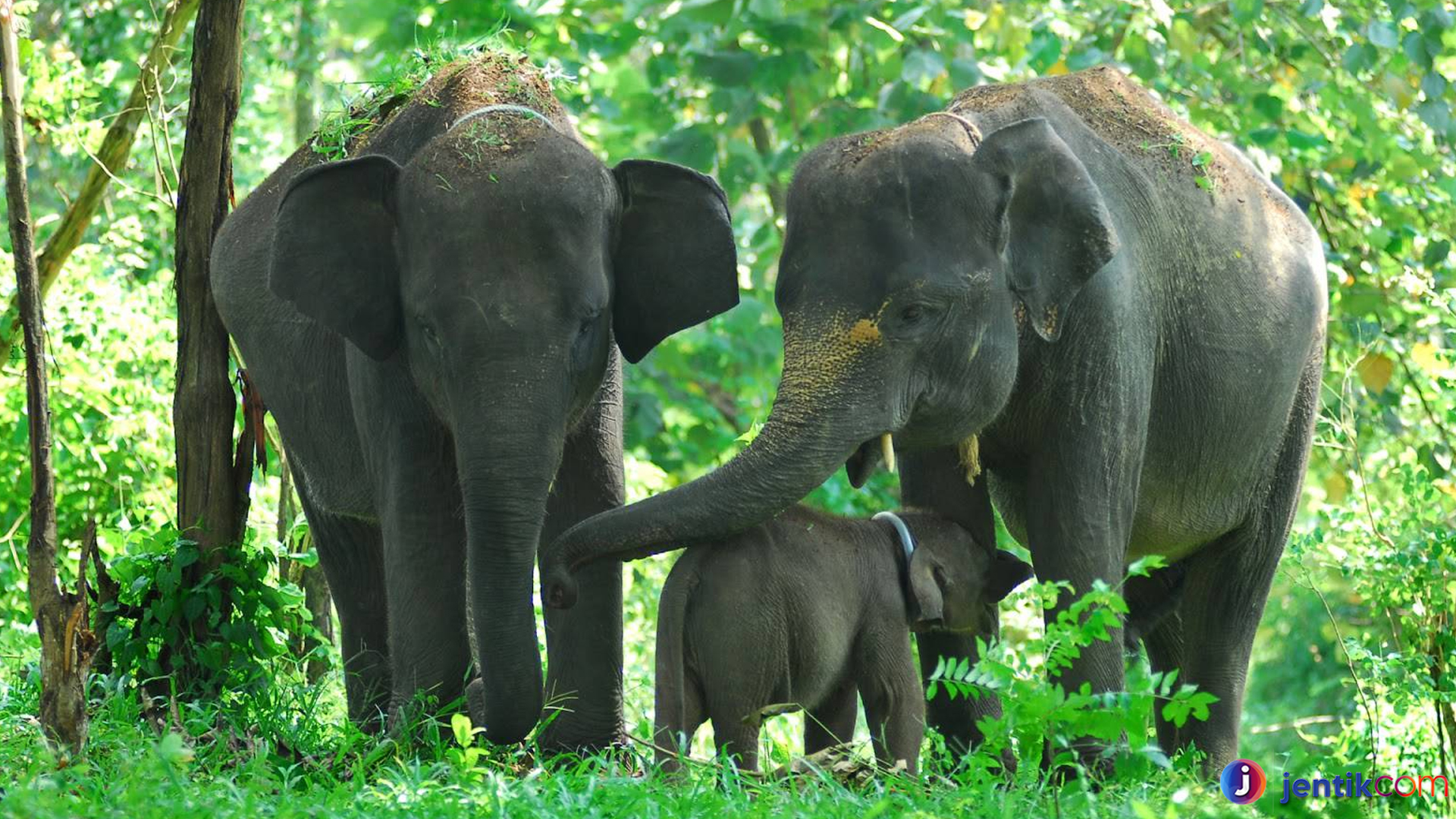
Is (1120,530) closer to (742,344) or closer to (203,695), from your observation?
(203,695)

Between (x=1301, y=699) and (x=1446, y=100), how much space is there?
1021 cm

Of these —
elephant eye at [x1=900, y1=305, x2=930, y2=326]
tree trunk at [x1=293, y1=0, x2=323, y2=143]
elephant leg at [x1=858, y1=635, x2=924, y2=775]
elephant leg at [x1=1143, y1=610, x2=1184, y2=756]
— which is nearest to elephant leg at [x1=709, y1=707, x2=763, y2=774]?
elephant leg at [x1=858, y1=635, x2=924, y2=775]

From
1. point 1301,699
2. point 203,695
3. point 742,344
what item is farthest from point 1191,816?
point 1301,699

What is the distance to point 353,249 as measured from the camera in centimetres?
487

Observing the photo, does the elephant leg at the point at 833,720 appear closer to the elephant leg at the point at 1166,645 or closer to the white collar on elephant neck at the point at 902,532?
the white collar on elephant neck at the point at 902,532

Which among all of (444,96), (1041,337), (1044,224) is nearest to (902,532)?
(1041,337)

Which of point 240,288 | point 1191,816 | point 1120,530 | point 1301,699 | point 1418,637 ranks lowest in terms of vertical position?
point 1301,699

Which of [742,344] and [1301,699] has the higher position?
[742,344]

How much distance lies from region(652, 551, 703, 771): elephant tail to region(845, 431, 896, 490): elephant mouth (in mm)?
444

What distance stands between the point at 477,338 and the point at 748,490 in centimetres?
71

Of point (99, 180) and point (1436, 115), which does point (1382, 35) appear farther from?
point (99, 180)

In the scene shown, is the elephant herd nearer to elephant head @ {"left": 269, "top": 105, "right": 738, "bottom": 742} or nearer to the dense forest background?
elephant head @ {"left": 269, "top": 105, "right": 738, "bottom": 742}

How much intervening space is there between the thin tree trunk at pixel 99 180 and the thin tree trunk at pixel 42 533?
1.45 metres

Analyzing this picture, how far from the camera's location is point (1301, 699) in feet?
61.6
